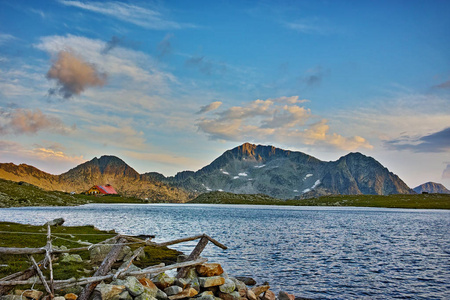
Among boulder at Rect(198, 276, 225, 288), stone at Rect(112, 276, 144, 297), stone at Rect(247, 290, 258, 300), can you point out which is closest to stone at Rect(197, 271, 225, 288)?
boulder at Rect(198, 276, 225, 288)

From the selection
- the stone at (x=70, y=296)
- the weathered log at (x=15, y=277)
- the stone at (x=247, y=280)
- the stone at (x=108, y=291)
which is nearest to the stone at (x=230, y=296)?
the stone at (x=108, y=291)

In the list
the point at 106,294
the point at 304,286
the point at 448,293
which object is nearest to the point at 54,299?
the point at 106,294

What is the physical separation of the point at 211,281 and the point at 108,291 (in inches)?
277

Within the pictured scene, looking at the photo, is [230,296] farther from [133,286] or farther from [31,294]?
[31,294]

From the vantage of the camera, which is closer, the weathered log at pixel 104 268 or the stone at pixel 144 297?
the stone at pixel 144 297

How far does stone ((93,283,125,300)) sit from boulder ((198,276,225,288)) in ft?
18.6

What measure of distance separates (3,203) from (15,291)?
16517 cm

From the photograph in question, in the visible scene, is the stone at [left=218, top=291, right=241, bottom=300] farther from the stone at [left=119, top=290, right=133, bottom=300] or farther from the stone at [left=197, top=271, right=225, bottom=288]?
the stone at [left=119, top=290, right=133, bottom=300]

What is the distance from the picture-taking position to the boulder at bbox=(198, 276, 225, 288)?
20830mm

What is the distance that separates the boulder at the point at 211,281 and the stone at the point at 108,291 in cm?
567

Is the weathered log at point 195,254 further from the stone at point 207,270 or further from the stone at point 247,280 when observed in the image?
the stone at point 247,280

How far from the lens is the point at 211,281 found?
21031 millimetres

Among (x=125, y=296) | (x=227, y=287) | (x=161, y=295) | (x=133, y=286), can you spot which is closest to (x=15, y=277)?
(x=125, y=296)

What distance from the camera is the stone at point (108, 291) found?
648 inches
